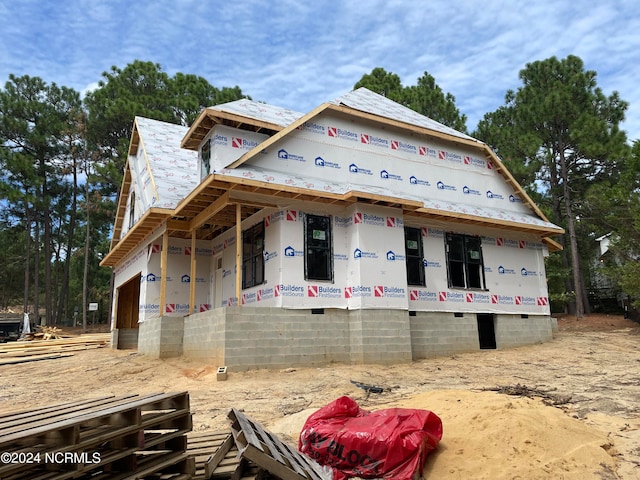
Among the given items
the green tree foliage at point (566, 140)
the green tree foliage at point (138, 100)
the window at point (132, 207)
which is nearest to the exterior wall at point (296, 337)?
the window at point (132, 207)

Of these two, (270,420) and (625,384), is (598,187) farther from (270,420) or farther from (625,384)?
(270,420)

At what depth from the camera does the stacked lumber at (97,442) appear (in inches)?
123

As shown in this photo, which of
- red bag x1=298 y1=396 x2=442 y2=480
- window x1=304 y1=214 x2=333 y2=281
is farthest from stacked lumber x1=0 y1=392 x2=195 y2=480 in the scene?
window x1=304 y1=214 x2=333 y2=281

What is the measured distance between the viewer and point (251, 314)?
1119cm

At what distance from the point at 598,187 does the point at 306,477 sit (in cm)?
2486

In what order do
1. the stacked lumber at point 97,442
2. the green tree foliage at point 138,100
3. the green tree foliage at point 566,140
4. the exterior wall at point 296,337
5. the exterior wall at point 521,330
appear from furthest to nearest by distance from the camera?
the green tree foliage at point 138,100, the green tree foliage at point 566,140, the exterior wall at point 521,330, the exterior wall at point 296,337, the stacked lumber at point 97,442

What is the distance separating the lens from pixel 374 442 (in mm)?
4750

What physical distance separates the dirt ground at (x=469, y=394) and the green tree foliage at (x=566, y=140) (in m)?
11.0

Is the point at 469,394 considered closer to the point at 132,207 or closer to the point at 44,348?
the point at 132,207

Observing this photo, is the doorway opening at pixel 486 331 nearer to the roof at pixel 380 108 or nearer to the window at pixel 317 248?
the window at pixel 317 248

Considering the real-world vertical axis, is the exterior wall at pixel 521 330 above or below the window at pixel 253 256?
below

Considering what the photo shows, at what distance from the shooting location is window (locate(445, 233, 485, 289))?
49.6ft

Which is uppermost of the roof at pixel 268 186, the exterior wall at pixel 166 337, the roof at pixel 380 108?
the roof at pixel 380 108

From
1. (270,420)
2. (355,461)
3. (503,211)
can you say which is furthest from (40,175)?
(355,461)
